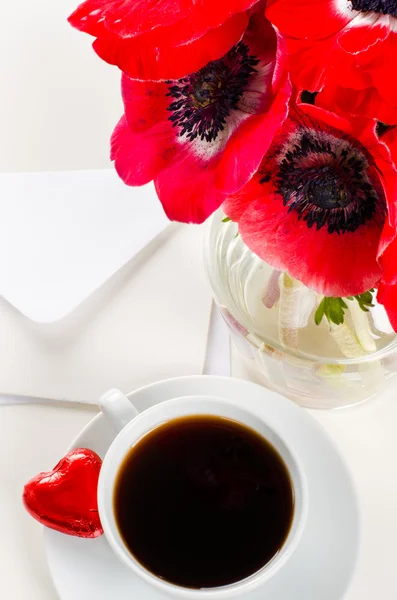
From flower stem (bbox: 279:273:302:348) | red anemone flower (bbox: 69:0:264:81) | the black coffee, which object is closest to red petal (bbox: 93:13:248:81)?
red anemone flower (bbox: 69:0:264:81)

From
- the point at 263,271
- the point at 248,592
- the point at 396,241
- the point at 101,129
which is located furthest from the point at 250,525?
the point at 101,129

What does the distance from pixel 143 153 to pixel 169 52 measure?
69 millimetres

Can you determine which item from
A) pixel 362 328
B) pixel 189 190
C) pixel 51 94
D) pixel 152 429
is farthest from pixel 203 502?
pixel 51 94

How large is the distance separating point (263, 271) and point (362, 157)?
0.24 m

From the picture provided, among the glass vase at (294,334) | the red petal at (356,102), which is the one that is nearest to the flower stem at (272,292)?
the glass vase at (294,334)

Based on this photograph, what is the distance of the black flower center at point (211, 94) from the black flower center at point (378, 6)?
0.05 meters

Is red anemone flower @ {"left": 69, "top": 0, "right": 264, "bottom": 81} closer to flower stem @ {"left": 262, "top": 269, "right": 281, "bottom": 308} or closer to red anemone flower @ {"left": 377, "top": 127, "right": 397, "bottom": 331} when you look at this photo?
red anemone flower @ {"left": 377, "top": 127, "right": 397, "bottom": 331}

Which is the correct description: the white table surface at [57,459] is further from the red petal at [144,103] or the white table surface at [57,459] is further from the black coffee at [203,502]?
the red petal at [144,103]

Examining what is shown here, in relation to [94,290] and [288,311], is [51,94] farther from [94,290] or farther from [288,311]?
[288,311]

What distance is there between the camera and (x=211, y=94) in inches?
13.7

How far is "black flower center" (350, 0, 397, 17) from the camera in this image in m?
0.30

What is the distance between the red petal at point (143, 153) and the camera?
35 centimetres

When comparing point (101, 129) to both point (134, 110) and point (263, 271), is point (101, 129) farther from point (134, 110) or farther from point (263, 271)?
point (134, 110)

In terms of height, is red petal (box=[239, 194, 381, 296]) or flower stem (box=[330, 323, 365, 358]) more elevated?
red petal (box=[239, 194, 381, 296])
